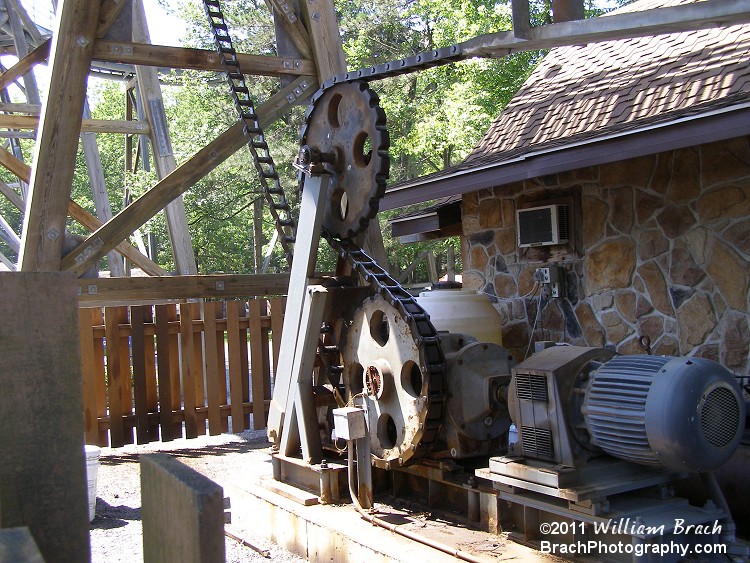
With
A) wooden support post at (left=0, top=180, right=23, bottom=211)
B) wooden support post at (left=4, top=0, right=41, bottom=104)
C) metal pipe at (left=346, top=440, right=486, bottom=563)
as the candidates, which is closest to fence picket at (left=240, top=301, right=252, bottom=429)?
metal pipe at (left=346, top=440, right=486, bottom=563)

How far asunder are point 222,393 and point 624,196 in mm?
4847

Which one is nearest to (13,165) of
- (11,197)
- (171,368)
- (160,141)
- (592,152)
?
(160,141)

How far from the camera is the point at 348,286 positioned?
19.3 ft

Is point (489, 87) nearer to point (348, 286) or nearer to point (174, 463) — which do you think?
point (348, 286)

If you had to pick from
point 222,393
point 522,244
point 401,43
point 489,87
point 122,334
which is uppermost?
point 401,43

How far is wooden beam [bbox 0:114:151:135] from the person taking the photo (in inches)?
427

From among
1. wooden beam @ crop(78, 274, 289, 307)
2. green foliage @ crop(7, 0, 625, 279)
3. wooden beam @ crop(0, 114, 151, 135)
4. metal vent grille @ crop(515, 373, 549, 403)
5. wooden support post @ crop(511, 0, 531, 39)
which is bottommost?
metal vent grille @ crop(515, 373, 549, 403)

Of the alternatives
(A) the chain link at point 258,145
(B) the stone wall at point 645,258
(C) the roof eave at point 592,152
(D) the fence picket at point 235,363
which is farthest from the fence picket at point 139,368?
(B) the stone wall at point 645,258

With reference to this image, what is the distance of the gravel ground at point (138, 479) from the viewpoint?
573 cm

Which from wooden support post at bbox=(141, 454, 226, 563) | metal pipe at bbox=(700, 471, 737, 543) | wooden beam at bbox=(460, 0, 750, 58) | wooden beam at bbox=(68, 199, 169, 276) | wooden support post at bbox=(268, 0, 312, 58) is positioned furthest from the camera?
wooden beam at bbox=(68, 199, 169, 276)

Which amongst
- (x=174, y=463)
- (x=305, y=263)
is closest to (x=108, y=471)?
(x=305, y=263)

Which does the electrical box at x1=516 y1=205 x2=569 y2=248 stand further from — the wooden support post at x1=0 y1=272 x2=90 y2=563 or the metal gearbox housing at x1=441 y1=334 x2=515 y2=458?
the wooden support post at x1=0 y1=272 x2=90 y2=563

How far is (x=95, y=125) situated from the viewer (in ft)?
38.5

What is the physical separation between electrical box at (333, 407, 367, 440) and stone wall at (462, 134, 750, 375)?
2.91 metres
